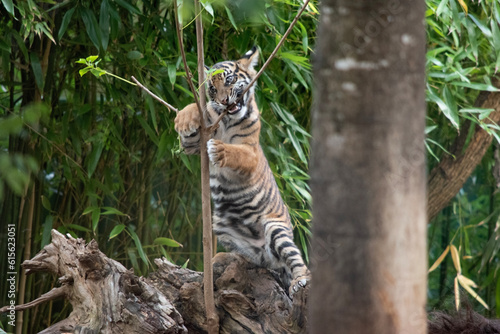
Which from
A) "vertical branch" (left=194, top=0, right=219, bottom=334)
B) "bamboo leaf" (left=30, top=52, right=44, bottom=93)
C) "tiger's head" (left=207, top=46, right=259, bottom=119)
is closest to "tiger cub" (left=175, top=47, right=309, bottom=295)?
"tiger's head" (left=207, top=46, right=259, bottom=119)

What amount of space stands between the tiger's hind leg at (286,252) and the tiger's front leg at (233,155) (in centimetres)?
23

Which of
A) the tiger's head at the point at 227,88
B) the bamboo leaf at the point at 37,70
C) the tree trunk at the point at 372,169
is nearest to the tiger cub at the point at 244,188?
the tiger's head at the point at 227,88

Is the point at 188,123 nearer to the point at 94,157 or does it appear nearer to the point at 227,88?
the point at 227,88

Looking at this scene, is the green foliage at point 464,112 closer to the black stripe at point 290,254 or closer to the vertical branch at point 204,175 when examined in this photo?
the black stripe at point 290,254

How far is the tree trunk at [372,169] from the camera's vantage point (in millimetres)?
593

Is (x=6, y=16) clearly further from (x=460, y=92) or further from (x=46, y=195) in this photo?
(x=460, y=92)

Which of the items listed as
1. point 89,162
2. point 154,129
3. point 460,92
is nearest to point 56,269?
point 89,162

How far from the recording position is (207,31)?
2354 millimetres

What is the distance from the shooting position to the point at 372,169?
592mm

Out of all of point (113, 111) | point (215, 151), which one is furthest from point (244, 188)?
point (113, 111)

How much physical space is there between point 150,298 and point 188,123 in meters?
0.58

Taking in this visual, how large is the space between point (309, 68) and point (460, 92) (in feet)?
3.40

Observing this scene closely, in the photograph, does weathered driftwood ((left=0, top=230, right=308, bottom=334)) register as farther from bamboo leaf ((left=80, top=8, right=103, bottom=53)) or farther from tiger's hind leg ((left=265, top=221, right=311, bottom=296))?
bamboo leaf ((left=80, top=8, right=103, bottom=53))

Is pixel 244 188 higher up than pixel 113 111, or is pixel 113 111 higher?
pixel 113 111
